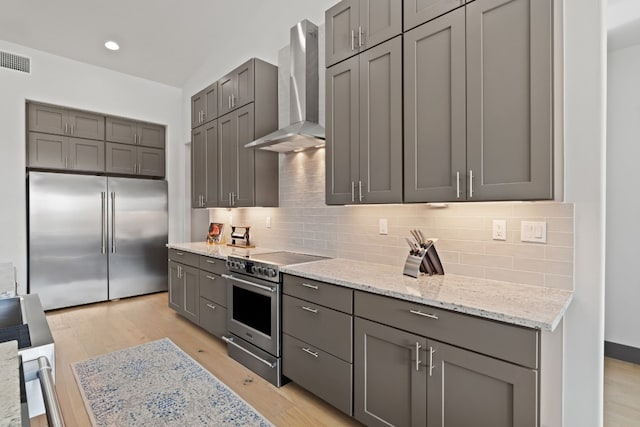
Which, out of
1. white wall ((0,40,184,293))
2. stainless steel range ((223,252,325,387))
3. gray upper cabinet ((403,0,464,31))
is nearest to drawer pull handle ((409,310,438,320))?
stainless steel range ((223,252,325,387))

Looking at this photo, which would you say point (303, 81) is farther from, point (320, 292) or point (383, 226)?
point (320, 292)

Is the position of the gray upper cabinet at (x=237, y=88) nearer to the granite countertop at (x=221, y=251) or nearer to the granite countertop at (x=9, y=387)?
the granite countertop at (x=221, y=251)

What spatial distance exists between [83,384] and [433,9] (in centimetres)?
353

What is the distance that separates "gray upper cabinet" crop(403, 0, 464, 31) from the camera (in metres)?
1.87

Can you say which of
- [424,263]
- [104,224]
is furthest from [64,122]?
[424,263]

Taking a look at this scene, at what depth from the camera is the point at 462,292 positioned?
1.75m

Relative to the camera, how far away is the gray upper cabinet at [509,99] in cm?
156

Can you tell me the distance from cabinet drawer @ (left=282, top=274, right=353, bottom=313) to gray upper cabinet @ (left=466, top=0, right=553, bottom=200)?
92 cm

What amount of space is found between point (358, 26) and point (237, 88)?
1.76m

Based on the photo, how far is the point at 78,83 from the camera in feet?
14.9

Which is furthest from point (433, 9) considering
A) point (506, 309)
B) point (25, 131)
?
point (25, 131)

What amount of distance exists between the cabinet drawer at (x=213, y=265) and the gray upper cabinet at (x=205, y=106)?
172 cm

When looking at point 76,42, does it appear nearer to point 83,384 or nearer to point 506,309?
point 83,384

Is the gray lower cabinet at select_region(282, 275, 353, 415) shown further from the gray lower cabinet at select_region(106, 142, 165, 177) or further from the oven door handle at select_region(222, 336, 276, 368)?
the gray lower cabinet at select_region(106, 142, 165, 177)
